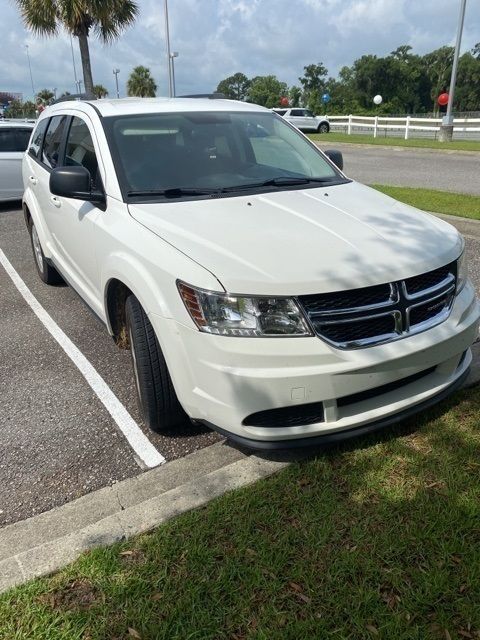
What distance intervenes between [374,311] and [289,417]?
621 millimetres

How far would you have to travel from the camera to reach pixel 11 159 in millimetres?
10070

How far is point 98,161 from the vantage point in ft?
11.5

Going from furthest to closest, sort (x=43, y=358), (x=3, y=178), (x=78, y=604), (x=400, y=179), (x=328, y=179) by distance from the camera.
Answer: (x=400, y=179) < (x=3, y=178) < (x=43, y=358) < (x=328, y=179) < (x=78, y=604)

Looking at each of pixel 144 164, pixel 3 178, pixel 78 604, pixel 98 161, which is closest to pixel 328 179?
pixel 144 164

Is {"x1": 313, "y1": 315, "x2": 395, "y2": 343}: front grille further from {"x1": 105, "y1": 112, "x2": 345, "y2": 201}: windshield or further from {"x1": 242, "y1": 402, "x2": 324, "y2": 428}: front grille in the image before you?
{"x1": 105, "y1": 112, "x2": 345, "y2": 201}: windshield

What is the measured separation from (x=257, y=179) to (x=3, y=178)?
8.11m

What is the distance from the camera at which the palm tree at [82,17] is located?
58.3 ft

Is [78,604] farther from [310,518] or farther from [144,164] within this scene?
[144,164]

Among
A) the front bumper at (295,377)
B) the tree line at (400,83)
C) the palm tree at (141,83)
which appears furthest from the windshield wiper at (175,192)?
the tree line at (400,83)

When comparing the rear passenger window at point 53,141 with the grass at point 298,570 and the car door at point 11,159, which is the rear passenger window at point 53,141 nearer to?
the grass at point 298,570

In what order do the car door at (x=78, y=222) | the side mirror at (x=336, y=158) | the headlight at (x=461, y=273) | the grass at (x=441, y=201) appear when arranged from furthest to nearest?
the grass at (x=441, y=201) < the side mirror at (x=336, y=158) < the car door at (x=78, y=222) < the headlight at (x=461, y=273)

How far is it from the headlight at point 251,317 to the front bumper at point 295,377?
41mm

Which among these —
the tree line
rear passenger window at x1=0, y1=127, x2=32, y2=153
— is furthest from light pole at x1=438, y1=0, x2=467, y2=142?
the tree line

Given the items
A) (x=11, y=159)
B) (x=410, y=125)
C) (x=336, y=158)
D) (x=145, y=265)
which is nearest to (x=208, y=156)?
(x=336, y=158)
